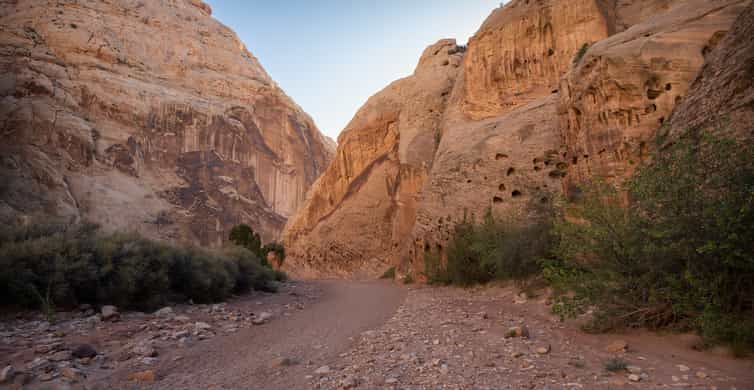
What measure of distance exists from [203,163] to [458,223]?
3861cm

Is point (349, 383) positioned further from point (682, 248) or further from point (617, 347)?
point (682, 248)

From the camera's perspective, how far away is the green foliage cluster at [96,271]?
6.07 metres

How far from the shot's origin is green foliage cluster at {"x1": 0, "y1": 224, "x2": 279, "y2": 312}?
6074mm

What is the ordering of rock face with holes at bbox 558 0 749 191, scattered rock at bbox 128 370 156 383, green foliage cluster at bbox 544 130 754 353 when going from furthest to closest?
rock face with holes at bbox 558 0 749 191
green foliage cluster at bbox 544 130 754 353
scattered rock at bbox 128 370 156 383

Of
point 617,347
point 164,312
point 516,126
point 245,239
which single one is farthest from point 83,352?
point 245,239

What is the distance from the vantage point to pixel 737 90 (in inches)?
231

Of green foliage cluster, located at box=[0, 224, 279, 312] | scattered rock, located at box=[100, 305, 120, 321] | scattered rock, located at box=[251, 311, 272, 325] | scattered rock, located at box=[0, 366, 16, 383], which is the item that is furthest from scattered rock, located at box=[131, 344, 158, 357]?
scattered rock, located at box=[251, 311, 272, 325]

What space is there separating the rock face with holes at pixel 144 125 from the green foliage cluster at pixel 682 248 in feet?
105

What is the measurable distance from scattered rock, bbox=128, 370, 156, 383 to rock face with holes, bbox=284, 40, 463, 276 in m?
21.4

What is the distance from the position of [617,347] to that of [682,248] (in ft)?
4.69

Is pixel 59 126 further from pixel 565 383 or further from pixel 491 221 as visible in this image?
pixel 565 383

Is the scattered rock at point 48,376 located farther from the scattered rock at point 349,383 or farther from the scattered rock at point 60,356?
the scattered rock at point 349,383

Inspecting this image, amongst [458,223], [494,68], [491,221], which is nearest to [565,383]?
[491,221]

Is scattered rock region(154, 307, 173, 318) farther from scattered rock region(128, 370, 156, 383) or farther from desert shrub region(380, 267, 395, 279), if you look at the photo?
desert shrub region(380, 267, 395, 279)
